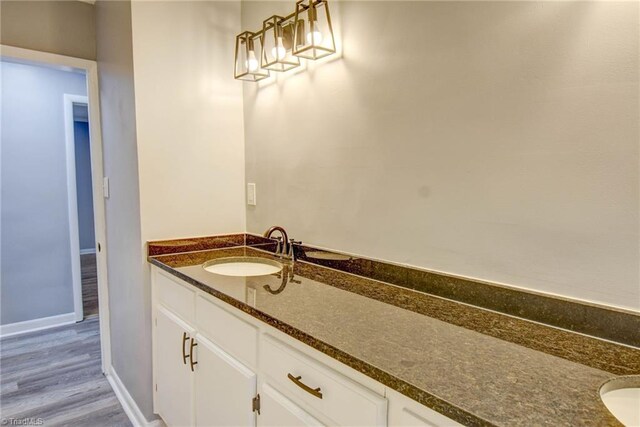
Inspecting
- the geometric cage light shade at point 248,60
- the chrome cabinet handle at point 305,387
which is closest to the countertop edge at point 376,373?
the chrome cabinet handle at point 305,387

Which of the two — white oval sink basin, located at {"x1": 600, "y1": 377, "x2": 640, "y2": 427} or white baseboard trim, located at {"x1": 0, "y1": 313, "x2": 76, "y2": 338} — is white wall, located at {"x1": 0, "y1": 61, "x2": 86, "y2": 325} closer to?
white baseboard trim, located at {"x1": 0, "y1": 313, "x2": 76, "y2": 338}

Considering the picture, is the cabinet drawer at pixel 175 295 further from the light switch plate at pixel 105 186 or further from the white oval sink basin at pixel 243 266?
the light switch plate at pixel 105 186

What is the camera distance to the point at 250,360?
1146mm

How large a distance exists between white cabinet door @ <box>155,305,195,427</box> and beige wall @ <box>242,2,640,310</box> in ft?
2.33

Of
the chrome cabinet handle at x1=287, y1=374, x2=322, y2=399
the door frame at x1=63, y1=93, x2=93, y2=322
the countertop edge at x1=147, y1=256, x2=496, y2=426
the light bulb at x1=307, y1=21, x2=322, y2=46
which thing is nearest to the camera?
the countertop edge at x1=147, y1=256, x2=496, y2=426

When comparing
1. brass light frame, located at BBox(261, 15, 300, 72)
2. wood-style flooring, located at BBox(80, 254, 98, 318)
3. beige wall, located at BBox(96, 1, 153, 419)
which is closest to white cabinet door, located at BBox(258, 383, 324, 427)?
beige wall, located at BBox(96, 1, 153, 419)

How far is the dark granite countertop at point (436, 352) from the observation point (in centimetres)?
61

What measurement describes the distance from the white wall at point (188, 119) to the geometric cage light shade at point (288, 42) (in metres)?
0.20

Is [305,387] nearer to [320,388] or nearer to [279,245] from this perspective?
[320,388]

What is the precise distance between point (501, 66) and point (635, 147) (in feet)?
1.26

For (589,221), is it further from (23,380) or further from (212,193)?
(23,380)

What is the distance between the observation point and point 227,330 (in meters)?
1.26

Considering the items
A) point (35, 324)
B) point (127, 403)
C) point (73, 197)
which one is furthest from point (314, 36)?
point (35, 324)

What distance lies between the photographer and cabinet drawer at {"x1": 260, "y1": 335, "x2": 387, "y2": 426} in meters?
0.77
